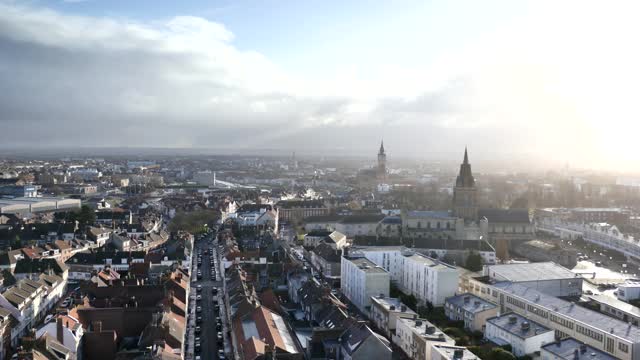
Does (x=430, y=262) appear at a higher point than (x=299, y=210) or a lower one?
higher

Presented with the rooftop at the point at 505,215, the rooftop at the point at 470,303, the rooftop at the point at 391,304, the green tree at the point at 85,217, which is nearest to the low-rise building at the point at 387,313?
the rooftop at the point at 391,304

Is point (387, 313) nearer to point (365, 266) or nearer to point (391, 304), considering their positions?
point (391, 304)

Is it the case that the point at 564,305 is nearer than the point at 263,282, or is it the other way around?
the point at 564,305

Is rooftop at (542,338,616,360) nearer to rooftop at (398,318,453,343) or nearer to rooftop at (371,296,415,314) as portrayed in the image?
rooftop at (398,318,453,343)

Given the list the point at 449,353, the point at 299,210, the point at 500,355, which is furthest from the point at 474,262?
the point at 299,210

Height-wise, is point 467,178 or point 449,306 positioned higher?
point 467,178

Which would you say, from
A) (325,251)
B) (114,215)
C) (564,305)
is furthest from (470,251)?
(114,215)

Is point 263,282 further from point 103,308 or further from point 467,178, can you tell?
point 467,178

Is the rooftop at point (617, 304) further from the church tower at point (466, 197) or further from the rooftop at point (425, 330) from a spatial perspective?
the church tower at point (466, 197)
